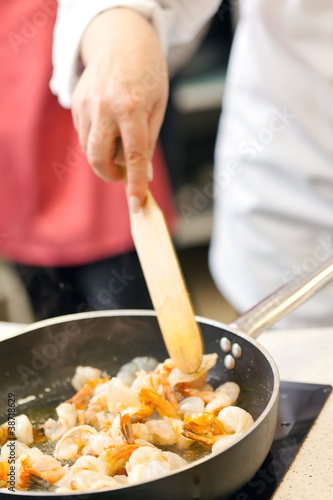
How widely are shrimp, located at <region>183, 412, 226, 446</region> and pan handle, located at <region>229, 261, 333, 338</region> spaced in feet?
0.44

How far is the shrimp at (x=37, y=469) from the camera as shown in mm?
566

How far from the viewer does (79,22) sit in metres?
0.93

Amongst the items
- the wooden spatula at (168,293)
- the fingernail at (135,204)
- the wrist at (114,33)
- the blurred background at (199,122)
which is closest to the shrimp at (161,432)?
the wooden spatula at (168,293)

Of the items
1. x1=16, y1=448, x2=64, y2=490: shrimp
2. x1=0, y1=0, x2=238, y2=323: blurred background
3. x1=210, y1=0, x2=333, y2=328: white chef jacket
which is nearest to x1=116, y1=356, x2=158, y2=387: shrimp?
x1=16, y1=448, x2=64, y2=490: shrimp

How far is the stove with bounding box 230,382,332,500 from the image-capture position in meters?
0.60

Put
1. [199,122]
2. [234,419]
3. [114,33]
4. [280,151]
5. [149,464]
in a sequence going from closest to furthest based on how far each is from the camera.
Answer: [149,464] < [234,419] < [114,33] < [280,151] < [199,122]

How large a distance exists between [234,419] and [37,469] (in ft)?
0.66

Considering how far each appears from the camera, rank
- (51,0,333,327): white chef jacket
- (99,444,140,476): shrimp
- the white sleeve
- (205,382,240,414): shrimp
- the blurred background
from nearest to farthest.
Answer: (99,444,140,476): shrimp < (205,382,240,414): shrimp < the white sleeve < (51,0,333,327): white chef jacket < the blurred background

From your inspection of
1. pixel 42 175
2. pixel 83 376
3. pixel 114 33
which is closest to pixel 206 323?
pixel 83 376

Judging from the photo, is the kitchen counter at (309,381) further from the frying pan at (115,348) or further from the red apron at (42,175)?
the red apron at (42,175)

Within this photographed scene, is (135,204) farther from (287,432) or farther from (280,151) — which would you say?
(280,151)

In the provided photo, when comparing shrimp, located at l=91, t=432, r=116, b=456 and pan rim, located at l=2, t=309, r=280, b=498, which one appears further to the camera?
shrimp, located at l=91, t=432, r=116, b=456

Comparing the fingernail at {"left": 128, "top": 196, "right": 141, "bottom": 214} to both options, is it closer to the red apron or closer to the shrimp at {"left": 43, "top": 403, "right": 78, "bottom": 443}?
the shrimp at {"left": 43, "top": 403, "right": 78, "bottom": 443}

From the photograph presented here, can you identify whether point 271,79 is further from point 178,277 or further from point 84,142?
point 178,277
